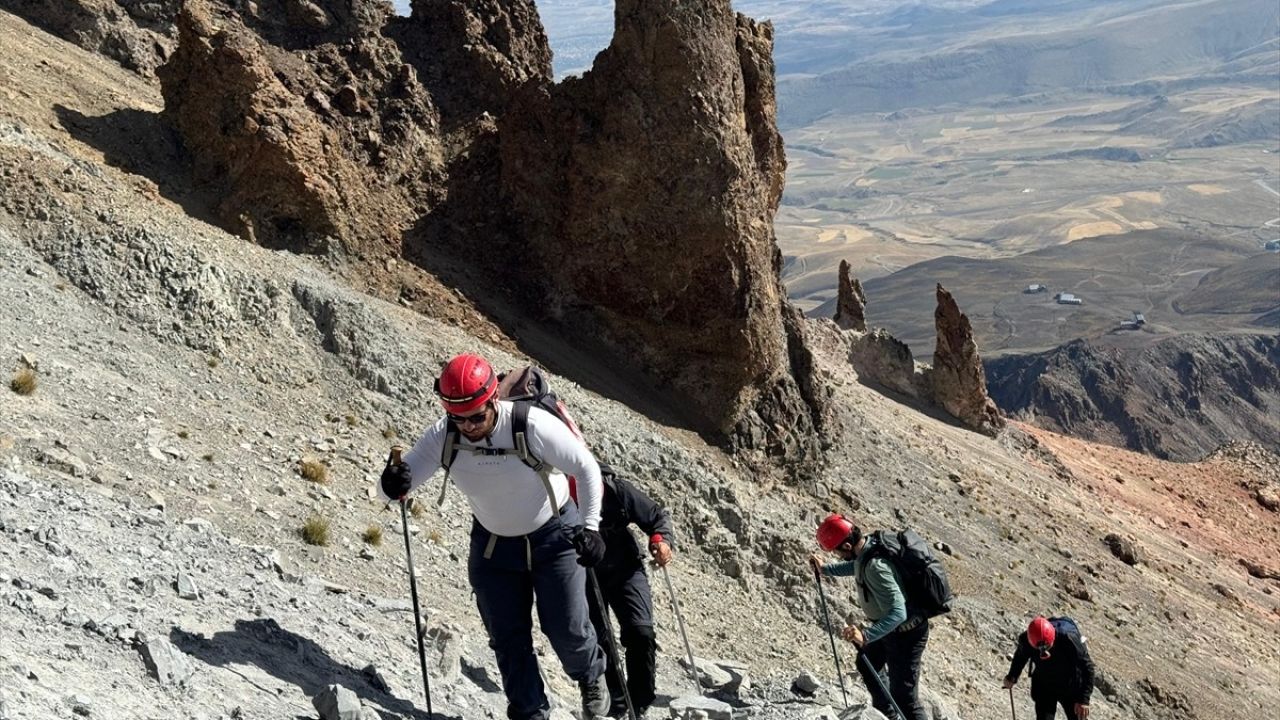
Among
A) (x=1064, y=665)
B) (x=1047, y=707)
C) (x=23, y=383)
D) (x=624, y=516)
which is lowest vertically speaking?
(x=1047, y=707)

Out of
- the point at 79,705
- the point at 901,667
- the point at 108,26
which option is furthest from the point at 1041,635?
the point at 108,26

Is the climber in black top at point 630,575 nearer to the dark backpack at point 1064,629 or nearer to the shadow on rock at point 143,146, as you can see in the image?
the dark backpack at point 1064,629

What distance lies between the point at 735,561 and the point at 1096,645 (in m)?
12.0

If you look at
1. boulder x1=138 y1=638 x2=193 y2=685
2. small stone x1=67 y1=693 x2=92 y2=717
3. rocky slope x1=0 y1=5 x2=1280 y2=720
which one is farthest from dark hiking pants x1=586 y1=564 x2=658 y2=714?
small stone x1=67 y1=693 x2=92 y2=717

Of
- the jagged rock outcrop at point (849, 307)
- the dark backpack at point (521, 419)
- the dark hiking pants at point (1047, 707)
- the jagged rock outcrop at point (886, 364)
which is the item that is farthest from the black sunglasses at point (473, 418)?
the jagged rock outcrop at point (849, 307)

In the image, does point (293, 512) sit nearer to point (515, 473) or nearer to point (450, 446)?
point (450, 446)

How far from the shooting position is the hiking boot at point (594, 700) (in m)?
8.77

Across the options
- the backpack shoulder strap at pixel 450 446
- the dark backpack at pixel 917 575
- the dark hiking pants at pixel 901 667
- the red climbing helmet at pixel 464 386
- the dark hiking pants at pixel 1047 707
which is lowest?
the dark hiking pants at pixel 1047 707

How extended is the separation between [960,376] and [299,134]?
102ft

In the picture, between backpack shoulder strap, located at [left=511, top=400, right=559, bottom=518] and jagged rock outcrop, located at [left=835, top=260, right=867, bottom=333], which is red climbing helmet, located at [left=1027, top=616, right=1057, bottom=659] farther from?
jagged rock outcrop, located at [left=835, top=260, right=867, bottom=333]

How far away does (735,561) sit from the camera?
834 inches

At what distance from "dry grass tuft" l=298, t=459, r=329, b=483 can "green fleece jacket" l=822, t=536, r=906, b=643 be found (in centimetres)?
720

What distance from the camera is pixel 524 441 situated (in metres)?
7.67

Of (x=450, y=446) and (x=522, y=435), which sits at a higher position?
(x=522, y=435)
